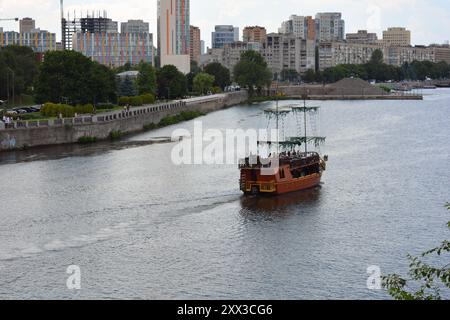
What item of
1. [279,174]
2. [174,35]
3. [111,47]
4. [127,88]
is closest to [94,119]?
[127,88]

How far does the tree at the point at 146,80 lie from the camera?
222ft

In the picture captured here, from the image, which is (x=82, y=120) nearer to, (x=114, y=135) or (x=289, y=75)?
(x=114, y=135)

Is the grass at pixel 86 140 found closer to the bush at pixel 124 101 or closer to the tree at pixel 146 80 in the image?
the bush at pixel 124 101

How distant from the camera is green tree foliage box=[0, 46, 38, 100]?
55350 millimetres

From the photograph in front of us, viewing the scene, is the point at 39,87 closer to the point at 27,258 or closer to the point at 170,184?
the point at 170,184

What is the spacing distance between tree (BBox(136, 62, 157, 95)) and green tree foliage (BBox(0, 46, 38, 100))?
8.72 metres

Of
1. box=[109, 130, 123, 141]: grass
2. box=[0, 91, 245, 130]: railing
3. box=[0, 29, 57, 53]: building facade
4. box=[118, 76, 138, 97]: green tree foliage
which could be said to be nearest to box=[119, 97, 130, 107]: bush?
box=[0, 91, 245, 130]: railing

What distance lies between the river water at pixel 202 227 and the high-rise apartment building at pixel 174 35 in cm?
7694

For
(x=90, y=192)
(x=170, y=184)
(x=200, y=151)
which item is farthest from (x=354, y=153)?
(x=90, y=192)

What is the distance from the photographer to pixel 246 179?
87.6 feet

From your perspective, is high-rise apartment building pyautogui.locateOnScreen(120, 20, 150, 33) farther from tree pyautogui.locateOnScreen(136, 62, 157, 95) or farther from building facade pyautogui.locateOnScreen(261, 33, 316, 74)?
tree pyautogui.locateOnScreen(136, 62, 157, 95)

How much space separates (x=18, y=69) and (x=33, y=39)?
81073mm

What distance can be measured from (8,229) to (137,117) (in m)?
29.6

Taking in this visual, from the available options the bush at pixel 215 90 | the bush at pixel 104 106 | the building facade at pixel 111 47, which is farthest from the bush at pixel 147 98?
the building facade at pixel 111 47
